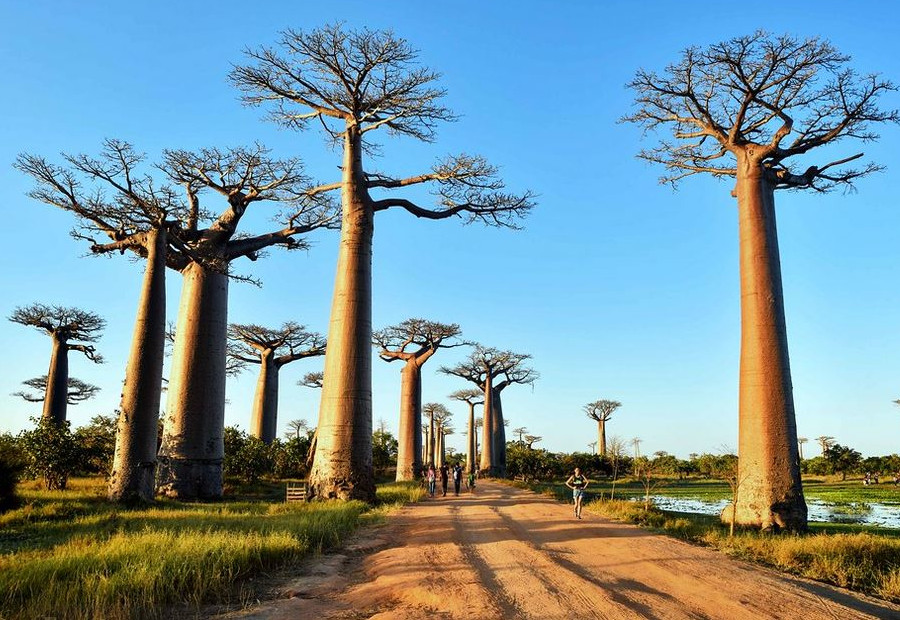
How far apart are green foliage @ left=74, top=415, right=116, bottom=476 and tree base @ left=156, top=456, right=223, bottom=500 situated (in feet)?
5.92

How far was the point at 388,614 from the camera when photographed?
15.0 ft

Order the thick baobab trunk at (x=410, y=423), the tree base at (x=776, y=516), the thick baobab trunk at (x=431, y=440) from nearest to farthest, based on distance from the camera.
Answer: the tree base at (x=776, y=516) → the thick baobab trunk at (x=410, y=423) → the thick baobab trunk at (x=431, y=440)

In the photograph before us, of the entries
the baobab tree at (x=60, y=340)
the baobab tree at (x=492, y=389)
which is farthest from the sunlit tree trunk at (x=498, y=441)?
the baobab tree at (x=60, y=340)

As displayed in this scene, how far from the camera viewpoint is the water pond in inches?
625

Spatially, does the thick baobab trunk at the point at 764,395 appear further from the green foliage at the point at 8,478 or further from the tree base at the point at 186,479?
the green foliage at the point at 8,478

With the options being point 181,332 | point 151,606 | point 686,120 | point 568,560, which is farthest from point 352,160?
point 151,606

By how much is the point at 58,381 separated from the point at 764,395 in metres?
29.0

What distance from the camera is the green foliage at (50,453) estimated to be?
51.2ft

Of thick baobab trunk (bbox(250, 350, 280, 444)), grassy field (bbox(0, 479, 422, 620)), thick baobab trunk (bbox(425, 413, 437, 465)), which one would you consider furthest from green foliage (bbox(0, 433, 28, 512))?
thick baobab trunk (bbox(425, 413, 437, 465))

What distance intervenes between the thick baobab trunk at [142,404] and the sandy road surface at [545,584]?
6.57 metres

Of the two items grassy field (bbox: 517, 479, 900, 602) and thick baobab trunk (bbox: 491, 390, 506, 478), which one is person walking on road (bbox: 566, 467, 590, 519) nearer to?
grassy field (bbox: 517, 479, 900, 602)

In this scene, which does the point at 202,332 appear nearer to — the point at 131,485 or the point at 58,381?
the point at 131,485

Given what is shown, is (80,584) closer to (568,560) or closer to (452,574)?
(452,574)

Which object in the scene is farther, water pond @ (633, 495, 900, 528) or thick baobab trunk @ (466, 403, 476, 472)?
thick baobab trunk @ (466, 403, 476, 472)
